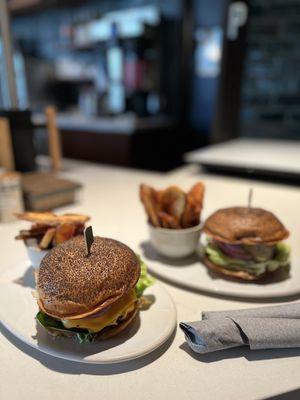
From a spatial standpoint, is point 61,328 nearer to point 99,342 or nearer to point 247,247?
point 99,342

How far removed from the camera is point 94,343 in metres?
0.49

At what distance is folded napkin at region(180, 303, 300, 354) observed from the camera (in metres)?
0.48

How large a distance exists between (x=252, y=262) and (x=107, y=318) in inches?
12.6

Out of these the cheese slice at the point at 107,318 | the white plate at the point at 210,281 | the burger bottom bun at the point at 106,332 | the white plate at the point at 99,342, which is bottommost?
the white plate at the point at 210,281

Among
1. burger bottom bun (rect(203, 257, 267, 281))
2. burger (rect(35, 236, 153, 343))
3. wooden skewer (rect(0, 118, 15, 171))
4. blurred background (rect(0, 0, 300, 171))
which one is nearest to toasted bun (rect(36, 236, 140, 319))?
burger (rect(35, 236, 153, 343))

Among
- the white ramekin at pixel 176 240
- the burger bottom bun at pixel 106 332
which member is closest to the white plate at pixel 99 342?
the burger bottom bun at pixel 106 332

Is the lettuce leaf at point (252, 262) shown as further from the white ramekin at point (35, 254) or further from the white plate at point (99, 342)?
the white ramekin at point (35, 254)

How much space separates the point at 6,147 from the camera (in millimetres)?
1208

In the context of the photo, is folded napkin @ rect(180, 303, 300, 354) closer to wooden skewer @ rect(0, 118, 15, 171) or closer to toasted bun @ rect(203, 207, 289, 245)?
toasted bun @ rect(203, 207, 289, 245)

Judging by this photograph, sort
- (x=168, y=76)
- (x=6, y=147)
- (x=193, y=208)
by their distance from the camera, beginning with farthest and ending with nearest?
(x=168, y=76) → (x=6, y=147) → (x=193, y=208)

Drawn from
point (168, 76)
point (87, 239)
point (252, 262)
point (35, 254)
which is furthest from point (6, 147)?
point (168, 76)

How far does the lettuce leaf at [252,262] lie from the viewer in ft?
2.15

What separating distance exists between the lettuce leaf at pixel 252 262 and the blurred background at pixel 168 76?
74.0 inches

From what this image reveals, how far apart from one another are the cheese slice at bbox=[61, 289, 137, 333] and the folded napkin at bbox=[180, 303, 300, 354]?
3.5 inches
